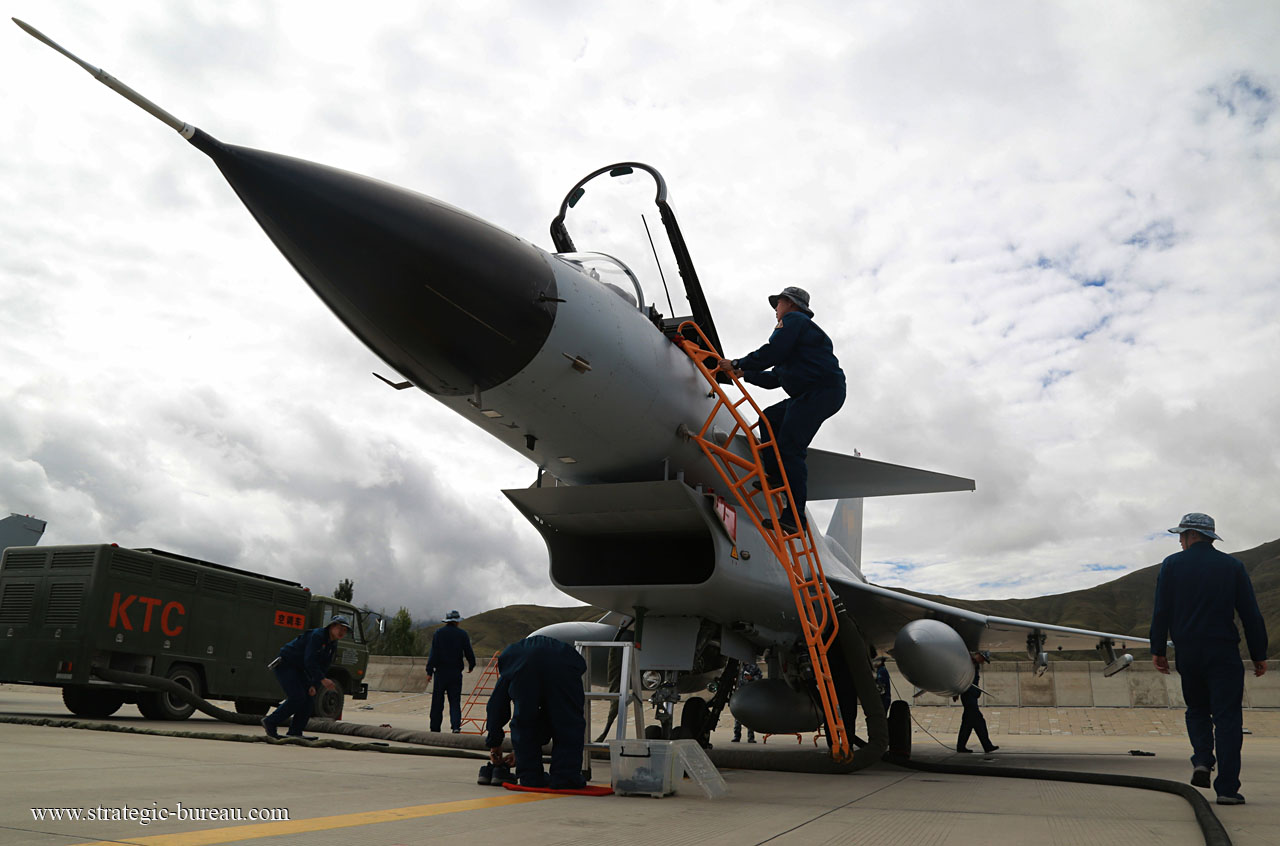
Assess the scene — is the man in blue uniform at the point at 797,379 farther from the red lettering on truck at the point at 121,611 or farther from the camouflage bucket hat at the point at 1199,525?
the red lettering on truck at the point at 121,611

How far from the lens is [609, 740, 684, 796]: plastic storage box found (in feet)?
14.0

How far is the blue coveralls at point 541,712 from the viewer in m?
4.32

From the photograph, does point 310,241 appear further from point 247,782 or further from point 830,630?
point 830,630

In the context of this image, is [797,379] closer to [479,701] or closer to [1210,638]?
[1210,638]

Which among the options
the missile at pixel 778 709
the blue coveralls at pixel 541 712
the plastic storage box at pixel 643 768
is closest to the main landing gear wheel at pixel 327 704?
the missile at pixel 778 709

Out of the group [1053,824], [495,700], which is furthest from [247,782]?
[1053,824]

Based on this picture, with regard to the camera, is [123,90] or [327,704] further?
[327,704]

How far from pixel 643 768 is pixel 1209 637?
3.30 metres

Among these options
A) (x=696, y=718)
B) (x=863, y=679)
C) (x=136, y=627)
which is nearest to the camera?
(x=863, y=679)

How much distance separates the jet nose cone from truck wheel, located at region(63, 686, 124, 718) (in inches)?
348

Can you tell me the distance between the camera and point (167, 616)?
10789 millimetres

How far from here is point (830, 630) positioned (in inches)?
265

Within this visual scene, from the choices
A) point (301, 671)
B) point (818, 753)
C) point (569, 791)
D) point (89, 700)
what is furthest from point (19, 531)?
point (569, 791)

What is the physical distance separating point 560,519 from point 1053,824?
3.62 meters
